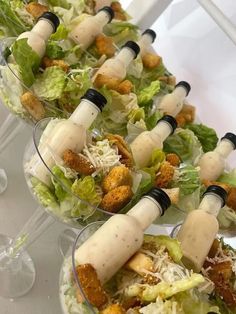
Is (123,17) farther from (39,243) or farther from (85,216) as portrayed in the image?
(85,216)

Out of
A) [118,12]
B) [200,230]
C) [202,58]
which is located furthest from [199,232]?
[202,58]

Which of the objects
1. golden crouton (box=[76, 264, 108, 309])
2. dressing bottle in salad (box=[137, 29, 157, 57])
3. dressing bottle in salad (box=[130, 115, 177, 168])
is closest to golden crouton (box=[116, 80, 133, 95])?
dressing bottle in salad (box=[130, 115, 177, 168])

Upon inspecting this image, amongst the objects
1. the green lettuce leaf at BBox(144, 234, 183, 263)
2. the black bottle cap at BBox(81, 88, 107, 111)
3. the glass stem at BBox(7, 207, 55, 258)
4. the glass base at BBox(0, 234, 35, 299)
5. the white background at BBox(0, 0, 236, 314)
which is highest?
the black bottle cap at BBox(81, 88, 107, 111)

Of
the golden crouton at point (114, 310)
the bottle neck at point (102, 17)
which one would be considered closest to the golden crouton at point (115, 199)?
the golden crouton at point (114, 310)

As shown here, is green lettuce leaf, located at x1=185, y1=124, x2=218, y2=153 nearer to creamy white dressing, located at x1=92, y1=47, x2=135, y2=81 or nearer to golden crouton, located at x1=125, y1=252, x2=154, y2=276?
creamy white dressing, located at x1=92, y1=47, x2=135, y2=81

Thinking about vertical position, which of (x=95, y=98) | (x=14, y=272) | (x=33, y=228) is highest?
(x=95, y=98)

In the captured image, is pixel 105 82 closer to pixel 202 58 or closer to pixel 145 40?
pixel 145 40

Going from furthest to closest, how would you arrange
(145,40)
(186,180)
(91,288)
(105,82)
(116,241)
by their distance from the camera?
1. (145,40)
2. (105,82)
3. (186,180)
4. (116,241)
5. (91,288)

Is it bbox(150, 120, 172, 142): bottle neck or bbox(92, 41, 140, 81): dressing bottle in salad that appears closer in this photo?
bbox(150, 120, 172, 142): bottle neck
